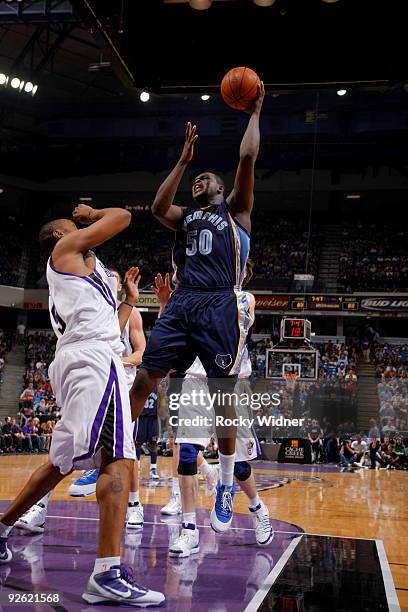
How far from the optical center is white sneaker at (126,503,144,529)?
509 centimetres

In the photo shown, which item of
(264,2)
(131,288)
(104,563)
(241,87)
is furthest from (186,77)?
(104,563)

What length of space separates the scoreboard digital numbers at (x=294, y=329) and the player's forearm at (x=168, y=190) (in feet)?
37.7

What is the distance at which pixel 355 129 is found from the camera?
25.2 metres

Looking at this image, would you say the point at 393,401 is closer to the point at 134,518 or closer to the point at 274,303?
the point at 274,303

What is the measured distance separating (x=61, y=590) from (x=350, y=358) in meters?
21.7

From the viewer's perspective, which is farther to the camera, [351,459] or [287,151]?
[287,151]

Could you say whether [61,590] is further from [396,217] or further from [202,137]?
[396,217]

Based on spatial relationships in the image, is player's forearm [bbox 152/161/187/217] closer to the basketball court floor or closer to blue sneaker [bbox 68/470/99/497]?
the basketball court floor

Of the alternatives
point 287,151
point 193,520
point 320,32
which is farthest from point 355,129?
point 193,520

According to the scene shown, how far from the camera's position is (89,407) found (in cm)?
330

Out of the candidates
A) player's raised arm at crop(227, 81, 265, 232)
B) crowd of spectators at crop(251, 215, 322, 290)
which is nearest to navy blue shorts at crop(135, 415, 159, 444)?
player's raised arm at crop(227, 81, 265, 232)

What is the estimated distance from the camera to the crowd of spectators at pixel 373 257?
25438 millimetres

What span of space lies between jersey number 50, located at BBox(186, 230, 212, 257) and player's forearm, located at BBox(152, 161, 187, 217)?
A: 25cm

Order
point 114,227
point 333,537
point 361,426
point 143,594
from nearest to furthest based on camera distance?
point 143,594, point 114,227, point 333,537, point 361,426
